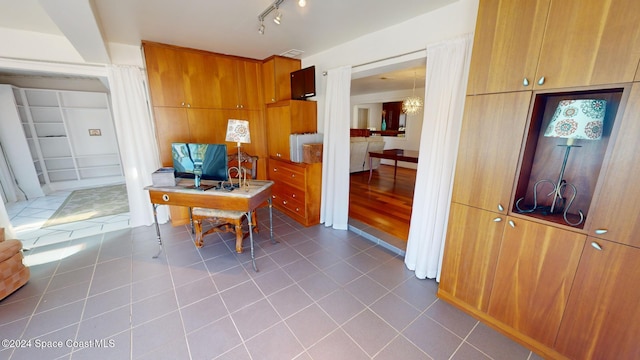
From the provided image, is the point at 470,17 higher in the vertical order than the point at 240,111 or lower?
higher

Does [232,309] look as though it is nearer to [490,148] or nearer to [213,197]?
[213,197]

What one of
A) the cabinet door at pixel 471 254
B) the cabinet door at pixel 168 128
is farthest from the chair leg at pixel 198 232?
the cabinet door at pixel 471 254

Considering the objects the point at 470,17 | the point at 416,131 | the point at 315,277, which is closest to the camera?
the point at 470,17

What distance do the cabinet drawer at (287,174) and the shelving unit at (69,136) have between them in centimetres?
448

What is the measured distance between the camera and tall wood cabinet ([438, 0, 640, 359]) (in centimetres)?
116

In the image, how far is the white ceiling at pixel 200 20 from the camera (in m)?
1.98

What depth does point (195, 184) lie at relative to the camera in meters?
2.57

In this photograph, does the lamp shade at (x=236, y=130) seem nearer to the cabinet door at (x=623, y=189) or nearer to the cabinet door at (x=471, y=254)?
the cabinet door at (x=471, y=254)

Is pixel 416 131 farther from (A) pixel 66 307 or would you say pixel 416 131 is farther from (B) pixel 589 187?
(A) pixel 66 307

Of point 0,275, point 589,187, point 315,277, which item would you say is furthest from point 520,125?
point 0,275

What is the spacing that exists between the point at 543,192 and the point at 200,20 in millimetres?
3334

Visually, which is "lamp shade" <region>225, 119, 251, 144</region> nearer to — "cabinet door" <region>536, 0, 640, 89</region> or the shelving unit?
"cabinet door" <region>536, 0, 640, 89</region>

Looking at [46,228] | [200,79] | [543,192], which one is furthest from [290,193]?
[46,228]

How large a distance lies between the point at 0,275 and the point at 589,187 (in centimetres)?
439
